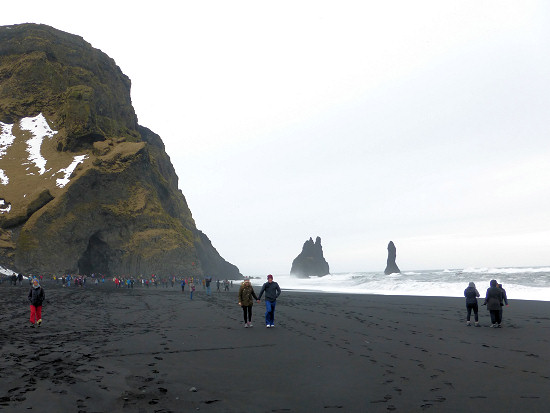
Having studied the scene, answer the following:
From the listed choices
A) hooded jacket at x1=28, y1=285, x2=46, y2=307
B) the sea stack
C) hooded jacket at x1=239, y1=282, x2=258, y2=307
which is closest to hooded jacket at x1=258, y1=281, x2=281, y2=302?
hooded jacket at x1=239, y1=282, x2=258, y2=307

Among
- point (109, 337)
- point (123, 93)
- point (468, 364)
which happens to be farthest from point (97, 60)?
point (468, 364)

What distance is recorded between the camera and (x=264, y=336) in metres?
13.0

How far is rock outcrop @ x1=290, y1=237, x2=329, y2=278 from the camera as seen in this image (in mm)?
172000

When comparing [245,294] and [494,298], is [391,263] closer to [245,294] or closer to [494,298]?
[494,298]

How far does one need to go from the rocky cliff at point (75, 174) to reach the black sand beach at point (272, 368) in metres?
60.2

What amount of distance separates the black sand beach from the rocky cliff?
6015 cm

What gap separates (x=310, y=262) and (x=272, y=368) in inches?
6522

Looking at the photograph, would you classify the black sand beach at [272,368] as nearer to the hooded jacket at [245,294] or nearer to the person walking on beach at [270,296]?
the person walking on beach at [270,296]

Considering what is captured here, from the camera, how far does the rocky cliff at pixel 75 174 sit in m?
68.5

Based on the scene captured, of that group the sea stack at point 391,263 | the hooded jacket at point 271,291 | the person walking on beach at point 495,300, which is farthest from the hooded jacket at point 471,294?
the sea stack at point 391,263

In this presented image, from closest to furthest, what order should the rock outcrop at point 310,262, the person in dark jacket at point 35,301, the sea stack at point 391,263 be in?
the person in dark jacket at point 35,301 < the sea stack at point 391,263 < the rock outcrop at point 310,262

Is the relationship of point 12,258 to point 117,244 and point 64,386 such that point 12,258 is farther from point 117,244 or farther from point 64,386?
point 64,386

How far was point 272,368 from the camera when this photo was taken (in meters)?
8.52

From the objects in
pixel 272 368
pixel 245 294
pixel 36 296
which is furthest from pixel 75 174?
pixel 272 368
